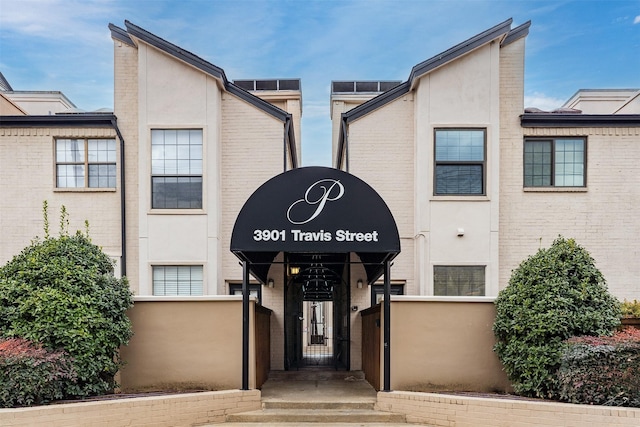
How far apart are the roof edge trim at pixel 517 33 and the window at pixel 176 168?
8.15 metres

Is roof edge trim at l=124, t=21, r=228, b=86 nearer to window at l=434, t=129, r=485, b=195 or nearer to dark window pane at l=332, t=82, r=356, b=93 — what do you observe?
window at l=434, t=129, r=485, b=195

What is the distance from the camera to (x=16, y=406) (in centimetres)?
729

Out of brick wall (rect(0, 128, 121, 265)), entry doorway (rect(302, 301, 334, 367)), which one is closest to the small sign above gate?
brick wall (rect(0, 128, 121, 265))

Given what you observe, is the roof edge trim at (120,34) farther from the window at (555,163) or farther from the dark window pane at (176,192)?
the window at (555,163)

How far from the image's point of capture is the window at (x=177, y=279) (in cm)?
1234

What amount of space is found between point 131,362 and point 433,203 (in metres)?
7.66

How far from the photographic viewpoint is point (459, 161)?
1235 cm

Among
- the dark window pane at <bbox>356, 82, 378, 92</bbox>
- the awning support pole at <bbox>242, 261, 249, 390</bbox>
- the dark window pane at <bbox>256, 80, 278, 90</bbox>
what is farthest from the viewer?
the dark window pane at <bbox>356, 82, 378, 92</bbox>

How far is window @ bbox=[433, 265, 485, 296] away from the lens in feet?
40.0

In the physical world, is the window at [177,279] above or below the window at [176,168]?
below

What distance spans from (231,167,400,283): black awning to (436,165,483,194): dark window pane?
4250 mm

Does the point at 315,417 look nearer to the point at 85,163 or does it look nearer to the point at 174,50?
the point at 85,163

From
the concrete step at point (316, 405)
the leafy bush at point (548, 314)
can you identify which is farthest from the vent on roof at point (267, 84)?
the concrete step at point (316, 405)

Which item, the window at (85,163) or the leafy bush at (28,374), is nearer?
the leafy bush at (28,374)
